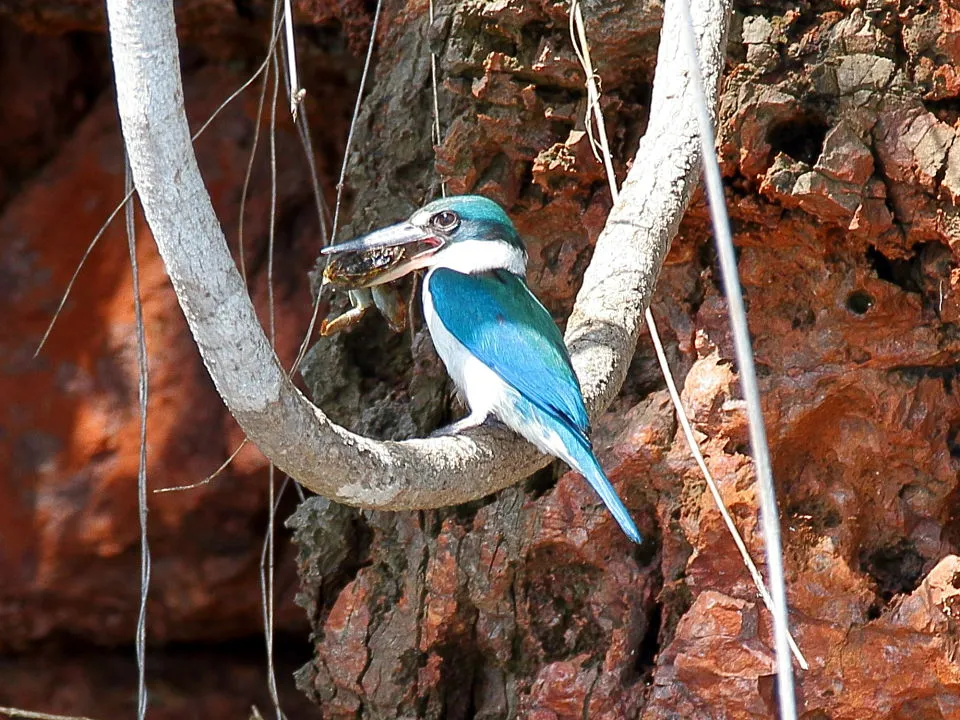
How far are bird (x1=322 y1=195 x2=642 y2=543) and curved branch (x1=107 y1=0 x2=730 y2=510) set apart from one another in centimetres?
18

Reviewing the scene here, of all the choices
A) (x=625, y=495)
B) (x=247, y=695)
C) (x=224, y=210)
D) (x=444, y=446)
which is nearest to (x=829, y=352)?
(x=625, y=495)

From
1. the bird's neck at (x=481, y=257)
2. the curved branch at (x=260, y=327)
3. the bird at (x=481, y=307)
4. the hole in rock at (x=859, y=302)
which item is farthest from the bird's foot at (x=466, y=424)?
the hole in rock at (x=859, y=302)

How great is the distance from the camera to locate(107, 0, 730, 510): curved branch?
1.42m

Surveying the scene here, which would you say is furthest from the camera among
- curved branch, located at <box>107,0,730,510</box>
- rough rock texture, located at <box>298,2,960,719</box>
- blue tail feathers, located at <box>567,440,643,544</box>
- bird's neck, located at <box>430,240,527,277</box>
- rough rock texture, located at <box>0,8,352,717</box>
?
rough rock texture, located at <box>0,8,352,717</box>

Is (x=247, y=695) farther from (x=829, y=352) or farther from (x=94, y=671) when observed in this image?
(x=829, y=352)

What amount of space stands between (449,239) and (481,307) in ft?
0.53

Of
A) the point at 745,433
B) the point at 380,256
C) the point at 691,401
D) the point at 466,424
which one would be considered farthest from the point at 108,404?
the point at 745,433

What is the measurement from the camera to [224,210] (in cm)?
395

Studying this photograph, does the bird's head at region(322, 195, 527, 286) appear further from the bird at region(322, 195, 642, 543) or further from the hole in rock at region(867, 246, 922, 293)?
A: the hole in rock at region(867, 246, 922, 293)

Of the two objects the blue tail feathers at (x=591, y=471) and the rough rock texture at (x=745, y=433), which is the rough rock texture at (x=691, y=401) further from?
the blue tail feathers at (x=591, y=471)

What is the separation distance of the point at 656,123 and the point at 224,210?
2.04 metres

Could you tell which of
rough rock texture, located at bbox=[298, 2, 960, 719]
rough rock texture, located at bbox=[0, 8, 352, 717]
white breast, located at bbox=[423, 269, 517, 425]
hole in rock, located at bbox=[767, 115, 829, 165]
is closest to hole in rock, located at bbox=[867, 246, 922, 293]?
rough rock texture, located at bbox=[298, 2, 960, 719]

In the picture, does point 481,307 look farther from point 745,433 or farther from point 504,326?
point 745,433

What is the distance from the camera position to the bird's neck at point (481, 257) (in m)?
2.61
